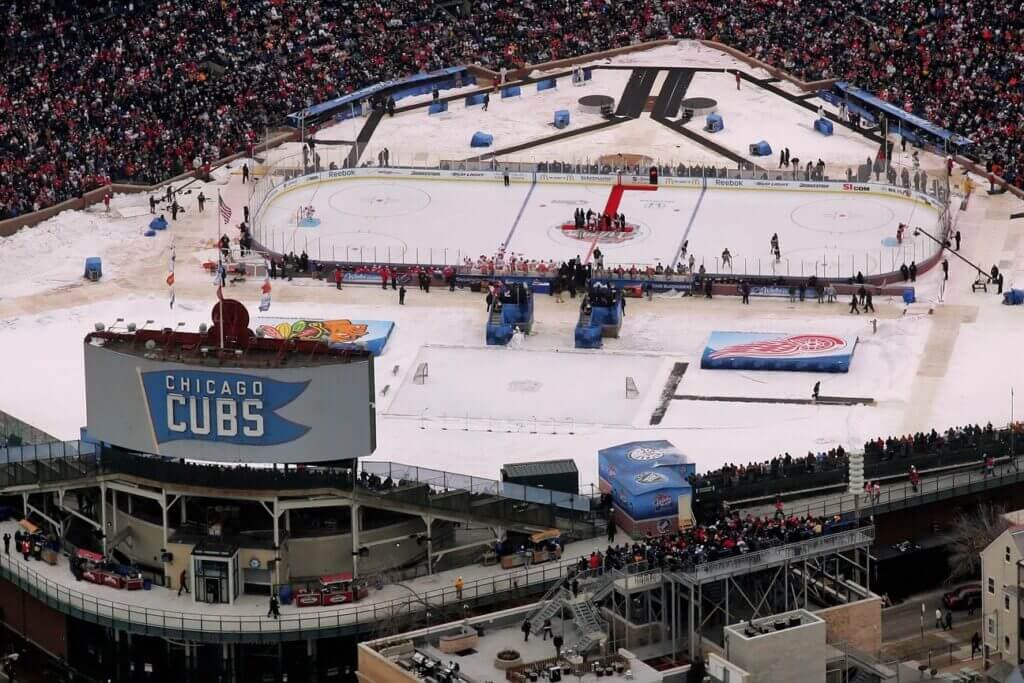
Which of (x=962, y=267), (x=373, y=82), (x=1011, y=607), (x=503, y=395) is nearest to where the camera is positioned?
(x=1011, y=607)

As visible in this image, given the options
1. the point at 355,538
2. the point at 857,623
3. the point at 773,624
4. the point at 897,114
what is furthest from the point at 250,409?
the point at 897,114

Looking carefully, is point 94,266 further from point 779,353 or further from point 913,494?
point 913,494

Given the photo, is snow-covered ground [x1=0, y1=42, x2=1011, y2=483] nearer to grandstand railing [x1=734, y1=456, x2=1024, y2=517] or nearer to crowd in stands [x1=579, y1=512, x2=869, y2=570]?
grandstand railing [x1=734, y1=456, x2=1024, y2=517]

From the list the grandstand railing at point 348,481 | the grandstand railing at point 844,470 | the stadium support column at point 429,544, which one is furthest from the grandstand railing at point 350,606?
the grandstand railing at point 844,470

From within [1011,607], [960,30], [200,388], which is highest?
[960,30]

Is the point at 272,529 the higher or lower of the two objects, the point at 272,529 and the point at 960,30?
the lower

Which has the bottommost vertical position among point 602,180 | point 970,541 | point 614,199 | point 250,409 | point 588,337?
point 970,541

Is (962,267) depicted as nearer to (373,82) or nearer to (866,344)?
(866,344)

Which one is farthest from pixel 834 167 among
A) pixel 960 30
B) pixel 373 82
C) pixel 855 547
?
pixel 855 547
